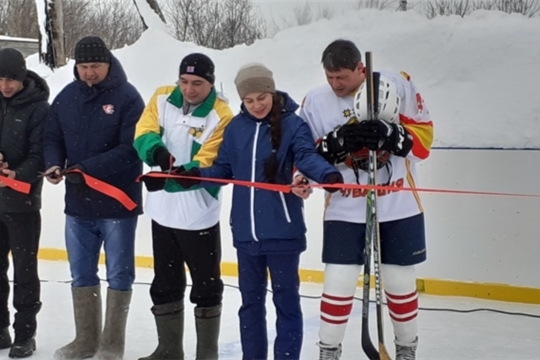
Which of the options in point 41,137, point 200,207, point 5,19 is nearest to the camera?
point 200,207

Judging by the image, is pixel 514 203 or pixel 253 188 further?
pixel 514 203

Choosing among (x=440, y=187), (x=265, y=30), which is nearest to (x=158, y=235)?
(x=440, y=187)

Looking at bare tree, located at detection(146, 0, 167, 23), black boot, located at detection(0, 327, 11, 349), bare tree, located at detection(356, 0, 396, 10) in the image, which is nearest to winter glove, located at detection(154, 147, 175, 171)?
black boot, located at detection(0, 327, 11, 349)

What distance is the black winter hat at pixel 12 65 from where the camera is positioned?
150 inches

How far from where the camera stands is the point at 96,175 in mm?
3623

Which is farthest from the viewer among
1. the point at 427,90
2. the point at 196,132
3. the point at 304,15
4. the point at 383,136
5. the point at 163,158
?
the point at 304,15

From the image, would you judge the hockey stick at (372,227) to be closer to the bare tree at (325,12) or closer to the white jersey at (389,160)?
Answer: the white jersey at (389,160)

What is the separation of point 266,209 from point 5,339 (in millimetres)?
1687

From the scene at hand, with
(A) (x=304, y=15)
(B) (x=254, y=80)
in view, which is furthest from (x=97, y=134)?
(A) (x=304, y=15)

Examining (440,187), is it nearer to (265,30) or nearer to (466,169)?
(466,169)

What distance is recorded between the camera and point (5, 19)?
18.8 metres

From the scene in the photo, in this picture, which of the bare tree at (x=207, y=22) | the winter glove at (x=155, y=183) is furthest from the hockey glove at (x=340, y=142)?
the bare tree at (x=207, y=22)

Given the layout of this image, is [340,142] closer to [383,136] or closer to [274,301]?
[383,136]

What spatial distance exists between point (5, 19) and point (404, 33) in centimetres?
1431
